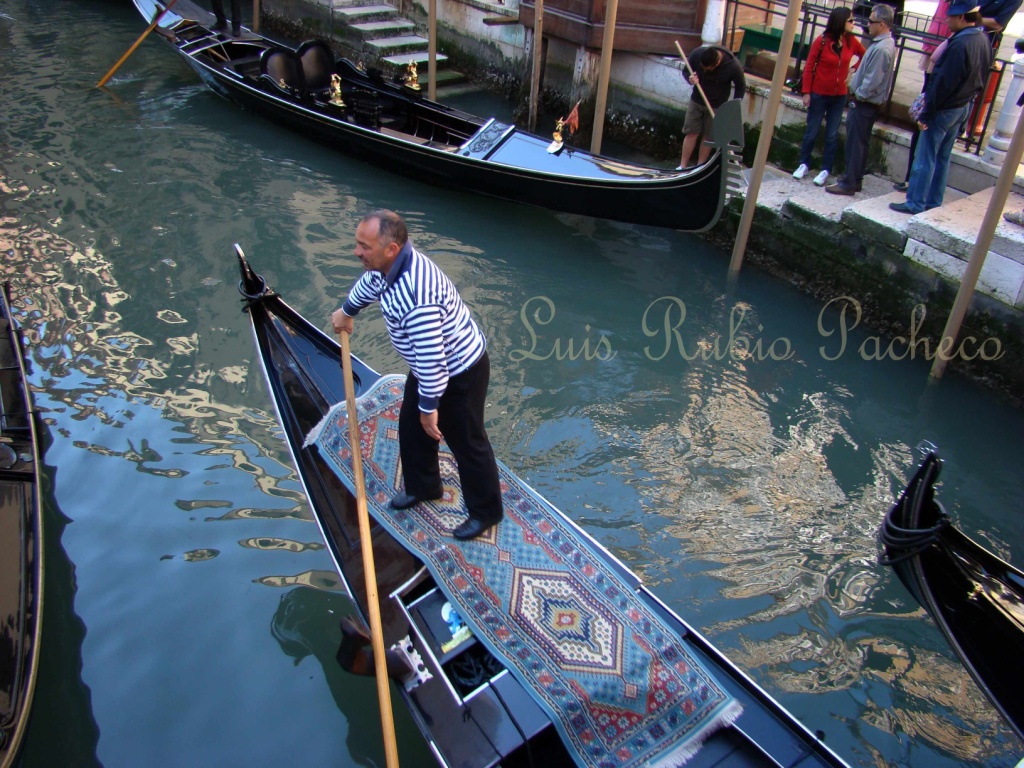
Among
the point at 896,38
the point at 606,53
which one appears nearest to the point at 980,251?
the point at 896,38

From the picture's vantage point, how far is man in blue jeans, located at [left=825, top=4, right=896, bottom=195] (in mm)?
3812

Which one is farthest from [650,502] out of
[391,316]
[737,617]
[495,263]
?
[495,263]

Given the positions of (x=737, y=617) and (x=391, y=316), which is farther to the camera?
(x=737, y=617)

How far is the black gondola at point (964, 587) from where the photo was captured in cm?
185

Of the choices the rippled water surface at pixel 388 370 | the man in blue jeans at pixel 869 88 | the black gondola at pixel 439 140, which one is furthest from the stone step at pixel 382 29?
the man in blue jeans at pixel 869 88

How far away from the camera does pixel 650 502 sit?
2.81 m

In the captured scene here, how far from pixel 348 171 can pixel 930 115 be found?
3.23 meters

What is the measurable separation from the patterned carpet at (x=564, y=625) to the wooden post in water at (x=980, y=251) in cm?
211

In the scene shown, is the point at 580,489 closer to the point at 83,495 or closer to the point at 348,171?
the point at 83,495

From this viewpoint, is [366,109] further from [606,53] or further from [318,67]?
[606,53]

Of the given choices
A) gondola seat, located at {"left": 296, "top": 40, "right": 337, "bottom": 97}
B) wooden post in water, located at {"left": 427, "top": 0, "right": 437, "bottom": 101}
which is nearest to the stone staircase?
wooden post in water, located at {"left": 427, "top": 0, "right": 437, "bottom": 101}

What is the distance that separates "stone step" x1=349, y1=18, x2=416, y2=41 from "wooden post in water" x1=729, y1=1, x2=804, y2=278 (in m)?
3.94

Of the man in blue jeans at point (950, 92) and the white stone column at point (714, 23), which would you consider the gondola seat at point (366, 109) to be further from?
the man in blue jeans at point (950, 92)

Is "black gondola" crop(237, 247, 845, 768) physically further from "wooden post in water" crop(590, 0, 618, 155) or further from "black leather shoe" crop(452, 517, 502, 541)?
"wooden post in water" crop(590, 0, 618, 155)
